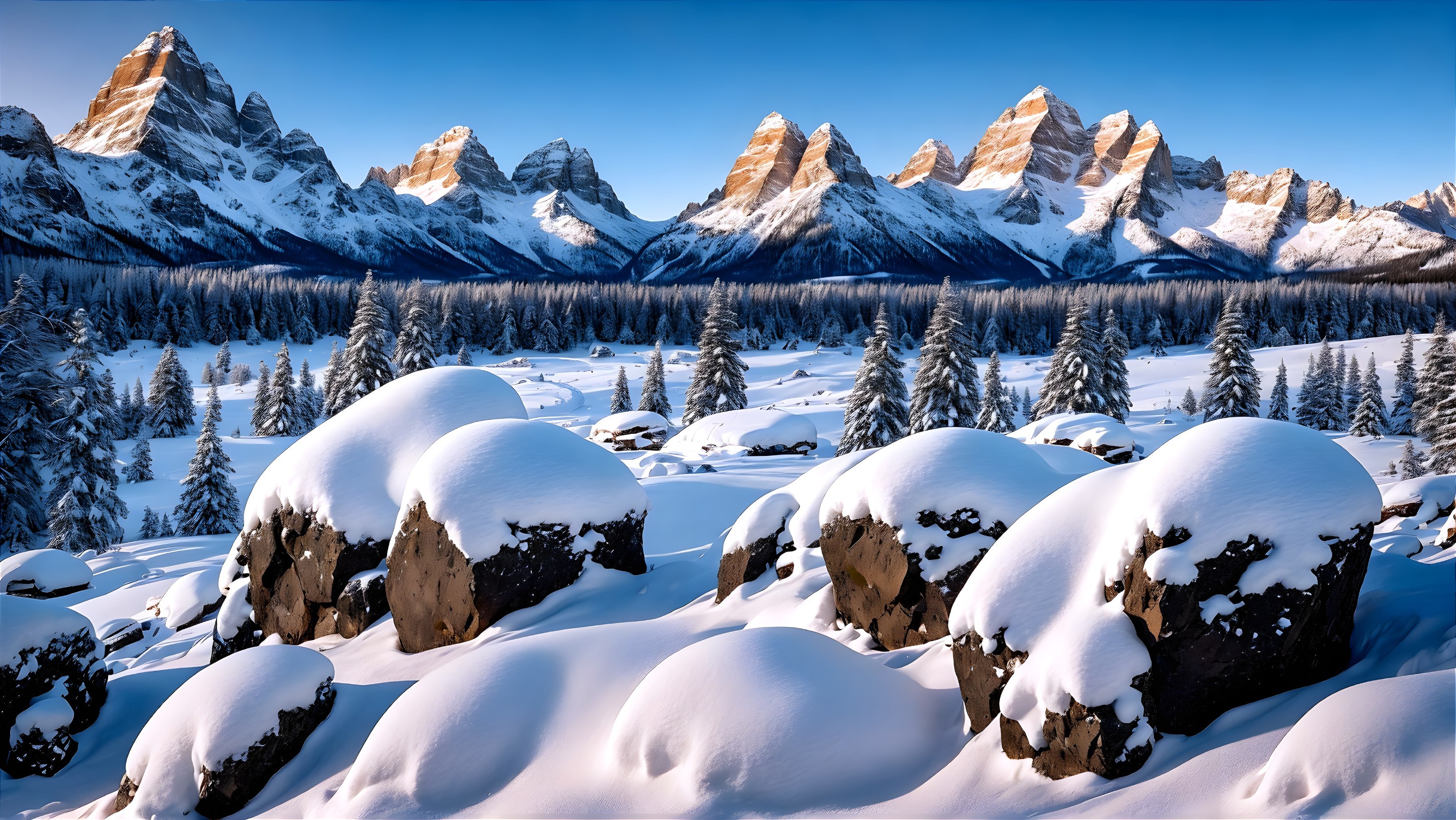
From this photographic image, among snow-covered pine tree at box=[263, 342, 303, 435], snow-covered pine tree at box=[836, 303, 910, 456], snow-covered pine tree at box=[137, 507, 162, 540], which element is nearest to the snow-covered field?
snow-covered pine tree at box=[836, 303, 910, 456]

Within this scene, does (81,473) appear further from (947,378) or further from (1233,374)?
(1233,374)

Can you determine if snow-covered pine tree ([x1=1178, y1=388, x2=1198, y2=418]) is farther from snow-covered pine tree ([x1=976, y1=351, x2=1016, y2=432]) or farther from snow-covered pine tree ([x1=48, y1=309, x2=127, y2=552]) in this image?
snow-covered pine tree ([x1=48, y1=309, x2=127, y2=552])

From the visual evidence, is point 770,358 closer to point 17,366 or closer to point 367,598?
point 17,366

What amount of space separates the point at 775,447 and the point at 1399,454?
27.1m

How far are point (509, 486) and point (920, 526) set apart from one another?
459cm

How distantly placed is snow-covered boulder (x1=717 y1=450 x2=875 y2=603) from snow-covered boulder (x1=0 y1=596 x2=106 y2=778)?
698cm

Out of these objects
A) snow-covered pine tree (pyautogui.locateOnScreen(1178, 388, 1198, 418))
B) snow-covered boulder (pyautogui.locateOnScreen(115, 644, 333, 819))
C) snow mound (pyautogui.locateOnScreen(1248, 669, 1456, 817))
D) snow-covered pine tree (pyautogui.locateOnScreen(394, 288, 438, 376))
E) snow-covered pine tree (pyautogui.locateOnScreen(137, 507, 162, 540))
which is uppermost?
snow-covered pine tree (pyautogui.locateOnScreen(394, 288, 438, 376))

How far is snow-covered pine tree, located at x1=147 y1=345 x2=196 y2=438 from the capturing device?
154 ft

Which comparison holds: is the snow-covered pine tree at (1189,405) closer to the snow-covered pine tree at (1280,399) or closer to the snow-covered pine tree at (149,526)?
the snow-covered pine tree at (1280,399)

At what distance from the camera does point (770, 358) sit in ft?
263

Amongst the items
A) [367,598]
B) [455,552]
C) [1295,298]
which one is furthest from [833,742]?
[1295,298]

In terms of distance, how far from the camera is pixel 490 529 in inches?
320

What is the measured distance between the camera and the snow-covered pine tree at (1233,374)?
37438 millimetres

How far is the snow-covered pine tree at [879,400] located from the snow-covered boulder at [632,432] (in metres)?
8.78
